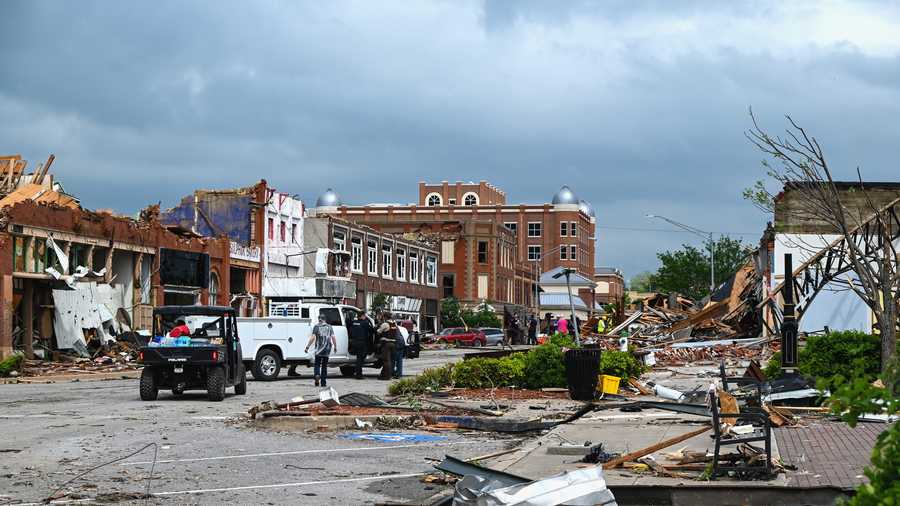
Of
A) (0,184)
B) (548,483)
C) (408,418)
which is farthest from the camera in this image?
(0,184)

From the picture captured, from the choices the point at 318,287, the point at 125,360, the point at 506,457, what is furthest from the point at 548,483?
the point at 318,287

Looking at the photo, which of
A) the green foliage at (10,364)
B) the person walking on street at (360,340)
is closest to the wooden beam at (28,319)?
the green foliage at (10,364)

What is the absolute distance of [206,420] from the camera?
731 inches

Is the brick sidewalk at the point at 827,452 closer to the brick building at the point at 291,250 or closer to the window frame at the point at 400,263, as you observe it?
the brick building at the point at 291,250

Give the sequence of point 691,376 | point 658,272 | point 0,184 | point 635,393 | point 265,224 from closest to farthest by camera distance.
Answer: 1. point 635,393
2. point 691,376
3. point 0,184
4. point 265,224
5. point 658,272

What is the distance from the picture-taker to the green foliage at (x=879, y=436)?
5.00 metres

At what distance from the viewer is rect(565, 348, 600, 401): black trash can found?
21719 millimetres

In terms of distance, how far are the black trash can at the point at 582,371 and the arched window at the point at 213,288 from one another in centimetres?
3763

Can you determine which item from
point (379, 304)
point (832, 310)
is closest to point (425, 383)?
point (832, 310)

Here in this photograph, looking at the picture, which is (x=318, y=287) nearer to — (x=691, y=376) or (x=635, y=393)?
(x=691, y=376)

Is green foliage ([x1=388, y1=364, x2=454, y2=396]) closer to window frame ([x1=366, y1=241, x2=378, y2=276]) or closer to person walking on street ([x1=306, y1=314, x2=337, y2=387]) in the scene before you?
person walking on street ([x1=306, y1=314, x2=337, y2=387])

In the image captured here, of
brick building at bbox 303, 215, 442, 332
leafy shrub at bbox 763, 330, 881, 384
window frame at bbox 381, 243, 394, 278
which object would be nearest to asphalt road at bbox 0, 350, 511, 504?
leafy shrub at bbox 763, 330, 881, 384

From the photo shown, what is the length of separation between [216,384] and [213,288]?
1416 inches

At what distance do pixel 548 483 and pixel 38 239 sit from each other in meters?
37.2
